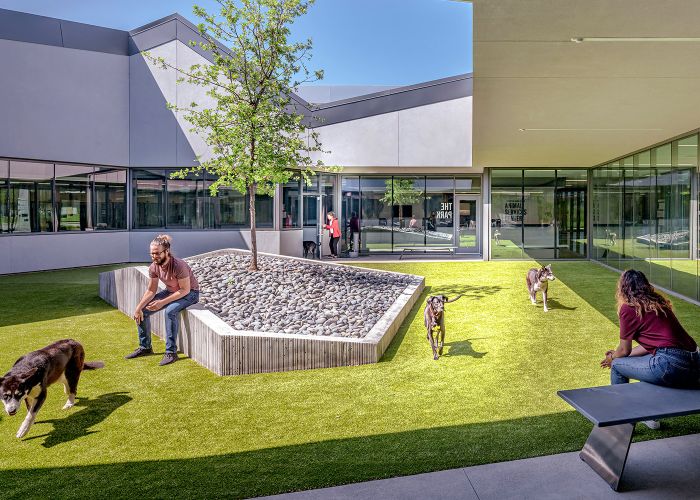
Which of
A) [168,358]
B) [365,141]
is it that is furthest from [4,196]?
[168,358]

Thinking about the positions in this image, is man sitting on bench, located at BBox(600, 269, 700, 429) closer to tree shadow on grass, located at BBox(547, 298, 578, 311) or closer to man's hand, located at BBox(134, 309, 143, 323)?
man's hand, located at BBox(134, 309, 143, 323)

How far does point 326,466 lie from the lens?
417 cm

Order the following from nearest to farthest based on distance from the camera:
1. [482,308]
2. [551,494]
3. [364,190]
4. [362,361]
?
1. [551,494]
2. [362,361]
3. [482,308]
4. [364,190]

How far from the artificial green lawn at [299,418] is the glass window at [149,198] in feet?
36.4

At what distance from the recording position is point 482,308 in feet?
35.3

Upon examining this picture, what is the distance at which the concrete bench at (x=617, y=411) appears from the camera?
3.62 m

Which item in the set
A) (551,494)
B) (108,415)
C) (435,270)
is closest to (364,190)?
(435,270)

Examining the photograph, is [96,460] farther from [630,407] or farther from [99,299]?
[99,299]

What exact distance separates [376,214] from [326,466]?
18750 mm

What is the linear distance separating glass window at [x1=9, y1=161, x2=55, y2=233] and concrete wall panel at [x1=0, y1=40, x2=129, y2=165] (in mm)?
407

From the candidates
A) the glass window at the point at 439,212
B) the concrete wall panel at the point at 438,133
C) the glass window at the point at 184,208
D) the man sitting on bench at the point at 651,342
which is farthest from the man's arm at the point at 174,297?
the glass window at the point at 439,212

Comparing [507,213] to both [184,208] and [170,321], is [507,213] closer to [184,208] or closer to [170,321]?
[184,208]

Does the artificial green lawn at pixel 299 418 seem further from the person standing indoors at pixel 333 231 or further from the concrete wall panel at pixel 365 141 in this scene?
the concrete wall panel at pixel 365 141

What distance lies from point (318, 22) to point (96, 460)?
61455mm
